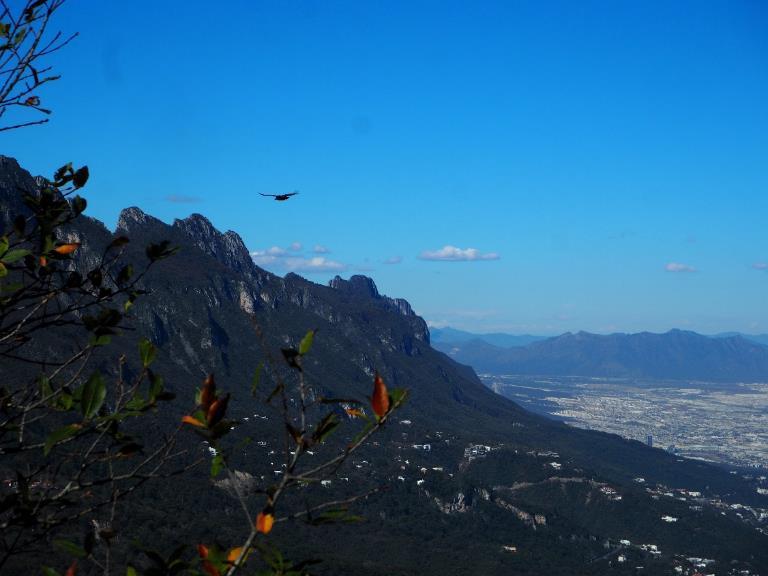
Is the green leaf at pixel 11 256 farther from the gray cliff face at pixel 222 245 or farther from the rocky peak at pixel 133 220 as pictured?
the gray cliff face at pixel 222 245

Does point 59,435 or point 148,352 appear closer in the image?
point 59,435

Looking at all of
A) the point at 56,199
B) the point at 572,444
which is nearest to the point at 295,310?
the point at 572,444

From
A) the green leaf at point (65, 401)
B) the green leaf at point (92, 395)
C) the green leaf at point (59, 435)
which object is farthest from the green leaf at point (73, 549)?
the green leaf at point (65, 401)

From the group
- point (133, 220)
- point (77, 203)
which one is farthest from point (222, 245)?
point (77, 203)

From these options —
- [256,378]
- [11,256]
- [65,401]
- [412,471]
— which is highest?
→ [11,256]

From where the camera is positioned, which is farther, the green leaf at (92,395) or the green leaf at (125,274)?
the green leaf at (125,274)

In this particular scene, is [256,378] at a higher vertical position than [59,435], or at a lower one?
higher

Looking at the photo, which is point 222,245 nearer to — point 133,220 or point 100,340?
point 133,220
